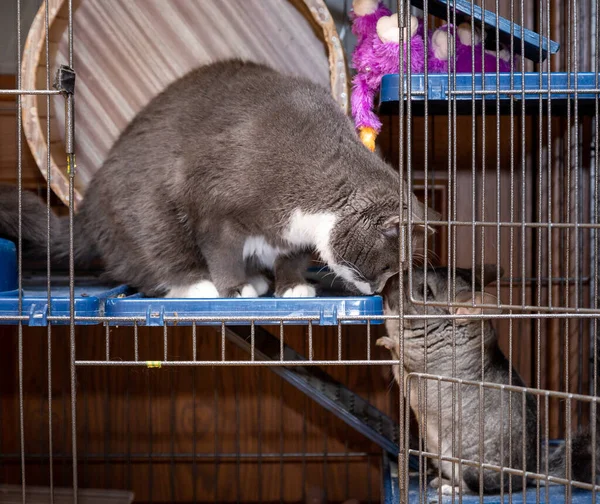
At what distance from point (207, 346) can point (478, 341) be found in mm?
951

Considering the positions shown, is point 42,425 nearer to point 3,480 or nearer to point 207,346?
point 3,480

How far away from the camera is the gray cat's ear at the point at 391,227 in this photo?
1.53 m

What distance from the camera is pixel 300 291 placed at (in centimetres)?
172

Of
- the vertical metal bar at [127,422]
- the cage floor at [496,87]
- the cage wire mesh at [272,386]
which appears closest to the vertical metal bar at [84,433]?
the cage wire mesh at [272,386]

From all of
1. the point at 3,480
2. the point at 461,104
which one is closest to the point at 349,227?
the point at 461,104

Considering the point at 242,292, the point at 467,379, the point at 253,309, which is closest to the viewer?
the point at 253,309

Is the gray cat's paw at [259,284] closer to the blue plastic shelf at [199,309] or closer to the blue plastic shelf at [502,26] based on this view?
the blue plastic shelf at [199,309]

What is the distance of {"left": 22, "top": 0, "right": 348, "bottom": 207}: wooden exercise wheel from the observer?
203 cm

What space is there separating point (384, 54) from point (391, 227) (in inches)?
17.9

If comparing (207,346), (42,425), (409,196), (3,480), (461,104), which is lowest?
(3,480)

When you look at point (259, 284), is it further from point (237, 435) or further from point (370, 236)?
point (237, 435)

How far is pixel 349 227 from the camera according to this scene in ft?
5.18

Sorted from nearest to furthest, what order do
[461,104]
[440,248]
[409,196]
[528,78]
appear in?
[409,196]
[528,78]
[461,104]
[440,248]

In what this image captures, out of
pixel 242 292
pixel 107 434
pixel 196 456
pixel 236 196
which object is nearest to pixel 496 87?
pixel 236 196
